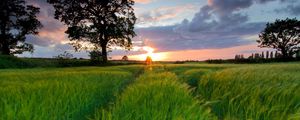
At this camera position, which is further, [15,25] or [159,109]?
[15,25]

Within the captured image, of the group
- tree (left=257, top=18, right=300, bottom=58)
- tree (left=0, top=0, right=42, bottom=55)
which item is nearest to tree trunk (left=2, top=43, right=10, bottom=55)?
tree (left=0, top=0, right=42, bottom=55)

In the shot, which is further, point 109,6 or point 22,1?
point 22,1

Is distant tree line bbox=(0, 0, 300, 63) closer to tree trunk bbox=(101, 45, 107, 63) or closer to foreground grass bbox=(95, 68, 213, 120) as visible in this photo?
tree trunk bbox=(101, 45, 107, 63)

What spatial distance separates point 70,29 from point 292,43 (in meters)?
49.5

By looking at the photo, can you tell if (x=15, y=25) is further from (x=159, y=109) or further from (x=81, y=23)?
(x=159, y=109)

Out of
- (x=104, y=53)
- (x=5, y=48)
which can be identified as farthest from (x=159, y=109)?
(x=5, y=48)

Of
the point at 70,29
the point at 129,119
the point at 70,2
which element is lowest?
the point at 129,119

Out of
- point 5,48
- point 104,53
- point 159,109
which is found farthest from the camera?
point 5,48

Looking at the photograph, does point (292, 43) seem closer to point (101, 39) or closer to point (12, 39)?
point (101, 39)

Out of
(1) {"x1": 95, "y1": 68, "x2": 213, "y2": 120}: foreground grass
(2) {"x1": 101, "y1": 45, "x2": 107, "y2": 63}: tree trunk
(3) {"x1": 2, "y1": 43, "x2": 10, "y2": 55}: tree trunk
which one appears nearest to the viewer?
(1) {"x1": 95, "y1": 68, "x2": 213, "y2": 120}: foreground grass

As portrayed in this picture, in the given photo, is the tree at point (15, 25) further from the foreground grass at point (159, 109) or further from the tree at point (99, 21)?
the foreground grass at point (159, 109)

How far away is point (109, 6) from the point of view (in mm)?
61438

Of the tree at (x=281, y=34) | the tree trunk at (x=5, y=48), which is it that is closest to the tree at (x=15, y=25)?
the tree trunk at (x=5, y=48)

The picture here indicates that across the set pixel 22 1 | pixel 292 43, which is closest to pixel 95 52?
pixel 22 1
